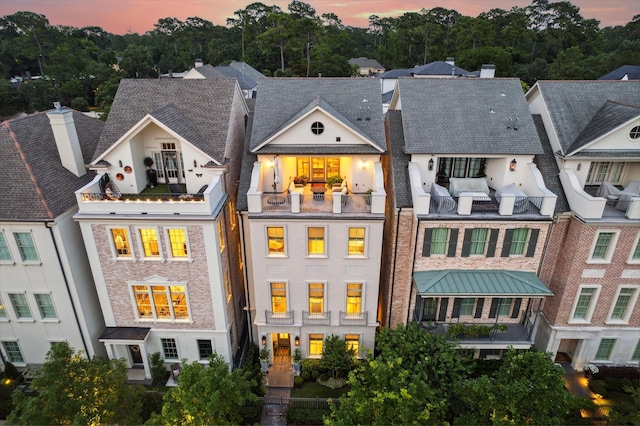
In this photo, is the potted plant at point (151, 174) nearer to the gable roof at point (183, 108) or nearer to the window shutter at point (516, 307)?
the gable roof at point (183, 108)

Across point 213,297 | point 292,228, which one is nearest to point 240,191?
point 292,228

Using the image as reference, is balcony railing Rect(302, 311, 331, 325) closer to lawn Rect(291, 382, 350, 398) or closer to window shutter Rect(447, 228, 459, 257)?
lawn Rect(291, 382, 350, 398)

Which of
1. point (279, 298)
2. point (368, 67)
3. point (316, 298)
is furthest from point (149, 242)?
point (368, 67)

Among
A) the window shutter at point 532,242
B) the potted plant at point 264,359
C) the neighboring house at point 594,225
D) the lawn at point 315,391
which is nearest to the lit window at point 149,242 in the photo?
the potted plant at point 264,359

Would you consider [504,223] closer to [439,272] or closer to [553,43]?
[439,272]

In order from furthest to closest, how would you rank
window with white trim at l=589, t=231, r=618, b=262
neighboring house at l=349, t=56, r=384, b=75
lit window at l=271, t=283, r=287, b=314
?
neighboring house at l=349, t=56, r=384, b=75
lit window at l=271, t=283, r=287, b=314
window with white trim at l=589, t=231, r=618, b=262

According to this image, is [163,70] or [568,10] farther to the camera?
[163,70]

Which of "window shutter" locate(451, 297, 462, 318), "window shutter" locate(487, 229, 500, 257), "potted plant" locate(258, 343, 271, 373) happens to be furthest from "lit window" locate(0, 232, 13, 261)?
"window shutter" locate(487, 229, 500, 257)
